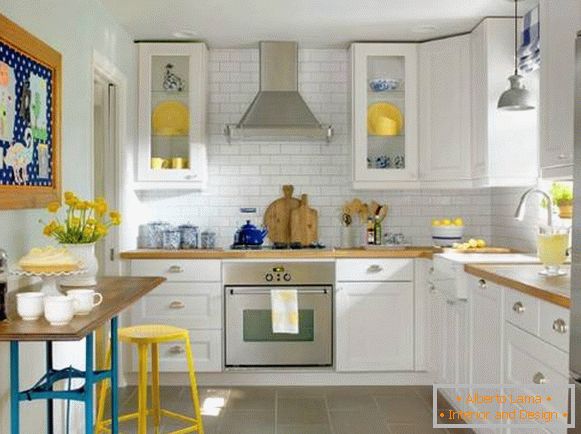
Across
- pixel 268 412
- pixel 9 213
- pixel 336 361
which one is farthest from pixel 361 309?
pixel 9 213

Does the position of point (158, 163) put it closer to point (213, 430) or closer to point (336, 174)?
point (336, 174)

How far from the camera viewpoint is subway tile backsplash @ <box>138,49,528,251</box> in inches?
224

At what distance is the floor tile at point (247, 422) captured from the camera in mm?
4117

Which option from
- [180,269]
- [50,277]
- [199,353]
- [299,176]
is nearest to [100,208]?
[50,277]

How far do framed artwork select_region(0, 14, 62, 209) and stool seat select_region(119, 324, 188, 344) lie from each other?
762 mm

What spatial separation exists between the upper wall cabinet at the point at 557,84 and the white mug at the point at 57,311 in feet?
7.31

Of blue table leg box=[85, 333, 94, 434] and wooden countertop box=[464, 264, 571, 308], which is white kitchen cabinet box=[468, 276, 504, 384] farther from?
blue table leg box=[85, 333, 94, 434]

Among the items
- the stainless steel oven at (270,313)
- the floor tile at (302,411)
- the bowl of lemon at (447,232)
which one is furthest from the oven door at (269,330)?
the bowl of lemon at (447,232)

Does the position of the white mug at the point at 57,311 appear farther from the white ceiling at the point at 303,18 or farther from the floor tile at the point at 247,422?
the white ceiling at the point at 303,18

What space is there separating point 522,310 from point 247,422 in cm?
192

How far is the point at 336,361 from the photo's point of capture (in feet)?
16.6

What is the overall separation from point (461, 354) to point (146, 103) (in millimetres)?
2882

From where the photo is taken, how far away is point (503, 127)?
478cm

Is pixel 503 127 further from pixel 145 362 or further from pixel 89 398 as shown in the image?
pixel 89 398
